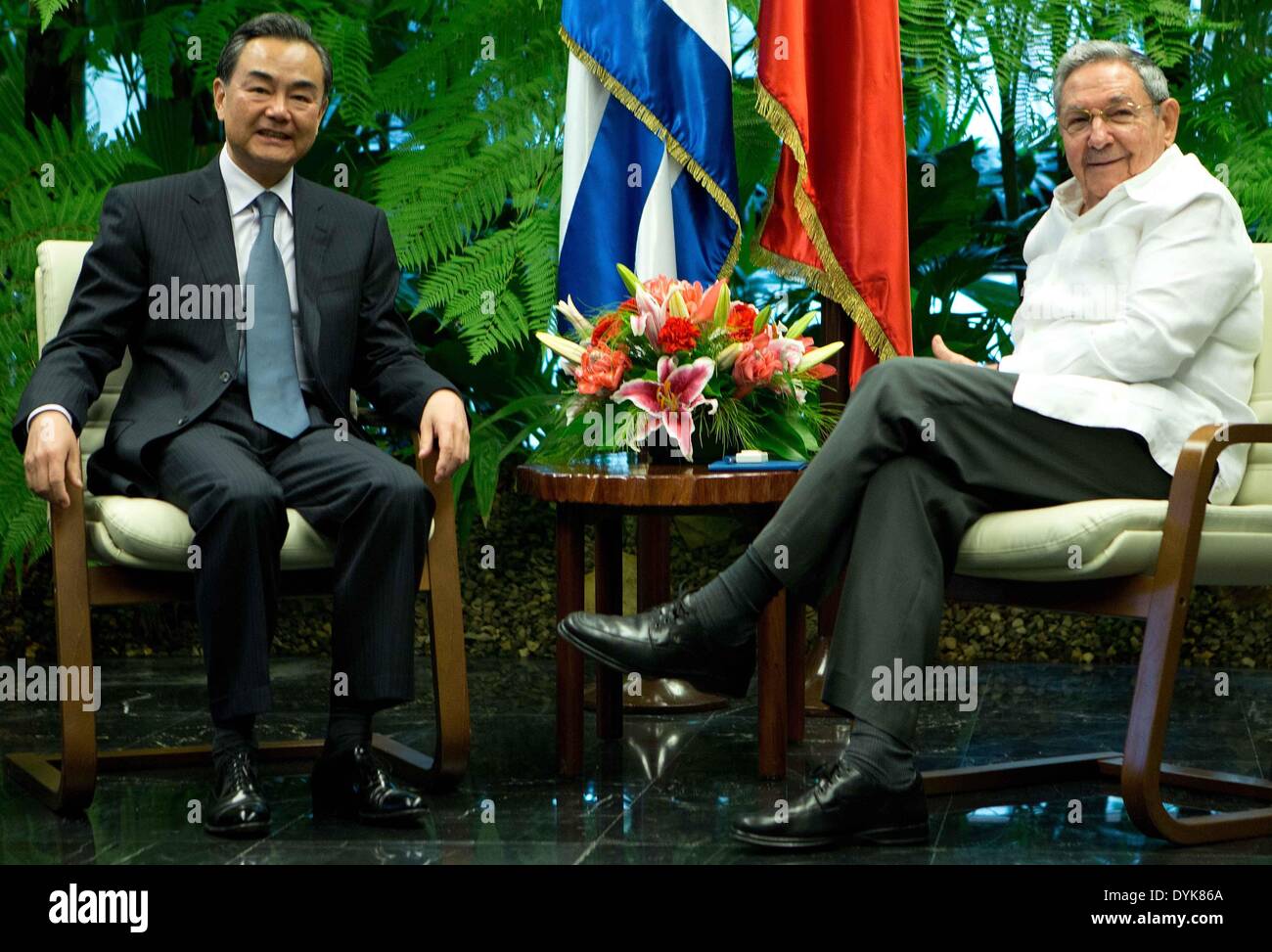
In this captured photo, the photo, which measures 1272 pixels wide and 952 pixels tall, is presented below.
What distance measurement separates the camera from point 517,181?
4234 mm

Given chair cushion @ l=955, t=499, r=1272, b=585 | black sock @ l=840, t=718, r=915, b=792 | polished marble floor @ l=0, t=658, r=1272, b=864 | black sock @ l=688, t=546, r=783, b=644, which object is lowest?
polished marble floor @ l=0, t=658, r=1272, b=864

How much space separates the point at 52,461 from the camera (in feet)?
8.32

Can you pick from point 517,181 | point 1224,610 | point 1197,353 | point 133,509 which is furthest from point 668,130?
point 1224,610

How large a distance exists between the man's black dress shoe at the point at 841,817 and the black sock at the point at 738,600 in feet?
0.99

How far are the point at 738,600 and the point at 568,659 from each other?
1.82ft

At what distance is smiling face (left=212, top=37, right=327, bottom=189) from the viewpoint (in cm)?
297

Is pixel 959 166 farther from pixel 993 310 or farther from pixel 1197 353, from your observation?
pixel 1197 353

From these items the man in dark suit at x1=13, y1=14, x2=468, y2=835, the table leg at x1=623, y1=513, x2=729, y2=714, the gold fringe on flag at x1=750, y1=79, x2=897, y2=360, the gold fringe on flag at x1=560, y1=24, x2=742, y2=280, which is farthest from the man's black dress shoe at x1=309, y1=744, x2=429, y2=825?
the gold fringe on flag at x1=750, y1=79, x2=897, y2=360

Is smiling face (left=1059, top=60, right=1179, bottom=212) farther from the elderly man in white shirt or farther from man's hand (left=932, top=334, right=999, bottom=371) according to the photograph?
man's hand (left=932, top=334, right=999, bottom=371)

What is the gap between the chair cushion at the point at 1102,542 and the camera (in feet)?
8.11

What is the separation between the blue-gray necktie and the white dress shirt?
0.02 meters

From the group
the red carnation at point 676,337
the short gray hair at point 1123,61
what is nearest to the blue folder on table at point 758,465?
the red carnation at point 676,337

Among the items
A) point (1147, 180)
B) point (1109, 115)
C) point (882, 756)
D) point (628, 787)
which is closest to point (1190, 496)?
point (882, 756)
